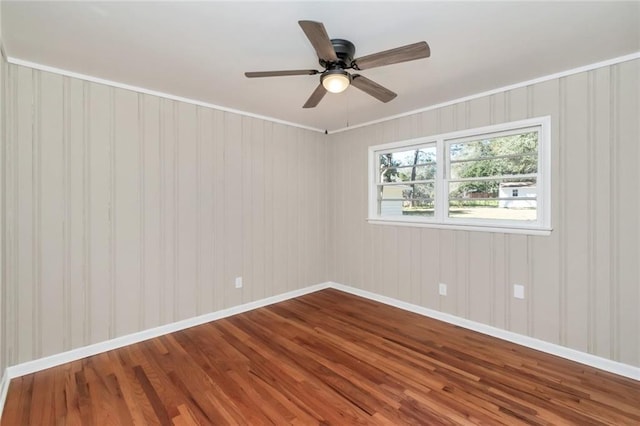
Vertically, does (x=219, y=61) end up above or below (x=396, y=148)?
above

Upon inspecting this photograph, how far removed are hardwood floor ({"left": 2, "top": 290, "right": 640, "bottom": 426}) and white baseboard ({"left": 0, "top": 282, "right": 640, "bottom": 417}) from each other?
0.08 metres

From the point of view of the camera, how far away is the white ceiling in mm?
1754

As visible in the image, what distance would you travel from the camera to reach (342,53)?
2031 mm

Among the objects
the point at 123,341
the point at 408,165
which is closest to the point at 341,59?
the point at 408,165

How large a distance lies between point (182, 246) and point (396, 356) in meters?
2.41

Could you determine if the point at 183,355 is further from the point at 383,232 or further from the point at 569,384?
the point at 569,384

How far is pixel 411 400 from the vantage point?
6.78 ft

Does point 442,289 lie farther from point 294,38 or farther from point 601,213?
point 294,38

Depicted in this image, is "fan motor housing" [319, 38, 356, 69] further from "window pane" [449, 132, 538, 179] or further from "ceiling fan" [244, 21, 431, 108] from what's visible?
"window pane" [449, 132, 538, 179]

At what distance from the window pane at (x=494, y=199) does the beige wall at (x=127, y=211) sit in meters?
2.20

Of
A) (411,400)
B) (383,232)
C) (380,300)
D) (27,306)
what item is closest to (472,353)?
(411,400)

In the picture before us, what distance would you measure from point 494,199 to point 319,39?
8.13 feet

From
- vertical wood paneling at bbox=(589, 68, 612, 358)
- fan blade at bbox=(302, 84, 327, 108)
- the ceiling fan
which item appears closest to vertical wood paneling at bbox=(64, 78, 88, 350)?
the ceiling fan

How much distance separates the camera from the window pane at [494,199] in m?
2.90
